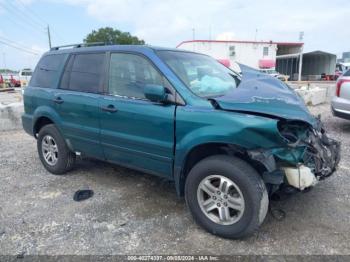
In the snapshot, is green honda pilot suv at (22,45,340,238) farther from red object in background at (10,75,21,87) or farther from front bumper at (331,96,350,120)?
red object in background at (10,75,21,87)

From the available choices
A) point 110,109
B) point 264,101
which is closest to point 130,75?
point 110,109

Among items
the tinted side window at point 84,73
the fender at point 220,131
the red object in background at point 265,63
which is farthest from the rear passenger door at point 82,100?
the red object in background at point 265,63

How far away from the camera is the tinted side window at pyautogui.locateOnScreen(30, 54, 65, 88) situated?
441 cm

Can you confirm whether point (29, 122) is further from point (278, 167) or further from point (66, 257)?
point (278, 167)

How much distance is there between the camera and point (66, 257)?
2662 mm

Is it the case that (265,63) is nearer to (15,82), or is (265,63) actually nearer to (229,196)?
(15,82)

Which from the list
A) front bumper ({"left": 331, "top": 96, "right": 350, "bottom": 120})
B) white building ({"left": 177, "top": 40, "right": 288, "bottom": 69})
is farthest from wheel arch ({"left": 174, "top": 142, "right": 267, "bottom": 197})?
white building ({"left": 177, "top": 40, "right": 288, "bottom": 69})

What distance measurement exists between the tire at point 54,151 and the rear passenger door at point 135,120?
3.15ft

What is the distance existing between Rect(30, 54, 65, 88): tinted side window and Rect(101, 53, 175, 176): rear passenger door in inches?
45.3

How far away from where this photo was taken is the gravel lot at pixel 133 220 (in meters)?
2.77

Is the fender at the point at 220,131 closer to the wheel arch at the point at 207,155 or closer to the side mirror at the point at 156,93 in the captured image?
the wheel arch at the point at 207,155

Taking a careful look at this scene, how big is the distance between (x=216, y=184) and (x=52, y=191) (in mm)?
2383

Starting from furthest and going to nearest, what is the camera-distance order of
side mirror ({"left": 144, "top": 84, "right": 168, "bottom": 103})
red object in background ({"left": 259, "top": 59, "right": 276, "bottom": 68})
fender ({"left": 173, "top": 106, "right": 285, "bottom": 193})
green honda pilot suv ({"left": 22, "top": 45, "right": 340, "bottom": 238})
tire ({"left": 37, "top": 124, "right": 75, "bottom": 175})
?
1. red object in background ({"left": 259, "top": 59, "right": 276, "bottom": 68})
2. tire ({"left": 37, "top": 124, "right": 75, "bottom": 175})
3. side mirror ({"left": 144, "top": 84, "right": 168, "bottom": 103})
4. green honda pilot suv ({"left": 22, "top": 45, "right": 340, "bottom": 238})
5. fender ({"left": 173, "top": 106, "right": 285, "bottom": 193})

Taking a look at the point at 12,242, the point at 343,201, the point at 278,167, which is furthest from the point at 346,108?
the point at 12,242
